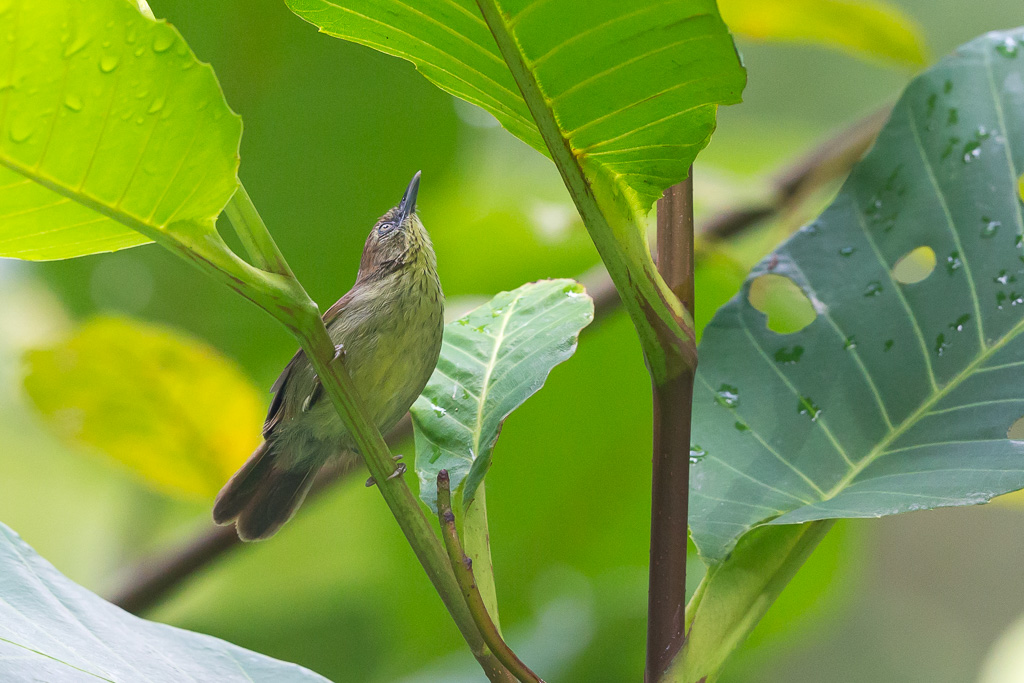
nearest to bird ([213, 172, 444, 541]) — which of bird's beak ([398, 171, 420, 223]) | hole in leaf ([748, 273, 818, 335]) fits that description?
bird's beak ([398, 171, 420, 223])

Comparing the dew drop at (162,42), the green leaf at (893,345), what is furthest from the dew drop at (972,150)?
the dew drop at (162,42)

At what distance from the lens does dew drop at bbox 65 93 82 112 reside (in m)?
0.44

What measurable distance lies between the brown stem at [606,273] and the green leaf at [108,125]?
68cm

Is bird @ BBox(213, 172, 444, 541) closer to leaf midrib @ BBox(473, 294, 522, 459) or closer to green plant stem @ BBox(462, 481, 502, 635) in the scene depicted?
leaf midrib @ BBox(473, 294, 522, 459)

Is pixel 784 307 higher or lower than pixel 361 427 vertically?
lower

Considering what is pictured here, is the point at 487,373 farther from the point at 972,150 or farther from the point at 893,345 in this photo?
the point at 972,150

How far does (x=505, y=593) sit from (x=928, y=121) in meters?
1.00

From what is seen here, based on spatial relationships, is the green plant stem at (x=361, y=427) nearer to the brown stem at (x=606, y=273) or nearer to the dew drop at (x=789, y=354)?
the dew drop at (x=789, y=354)

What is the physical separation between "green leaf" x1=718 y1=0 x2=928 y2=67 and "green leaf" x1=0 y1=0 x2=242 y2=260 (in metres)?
1.05

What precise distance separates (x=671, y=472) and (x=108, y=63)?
0.42m

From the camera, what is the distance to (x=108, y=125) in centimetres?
45

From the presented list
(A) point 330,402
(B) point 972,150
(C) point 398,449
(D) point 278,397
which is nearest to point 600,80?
(B) point 972,150

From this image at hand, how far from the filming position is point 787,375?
749mm

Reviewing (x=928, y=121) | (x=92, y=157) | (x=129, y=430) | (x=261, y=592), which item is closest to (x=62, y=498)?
(x=261, y=592)
